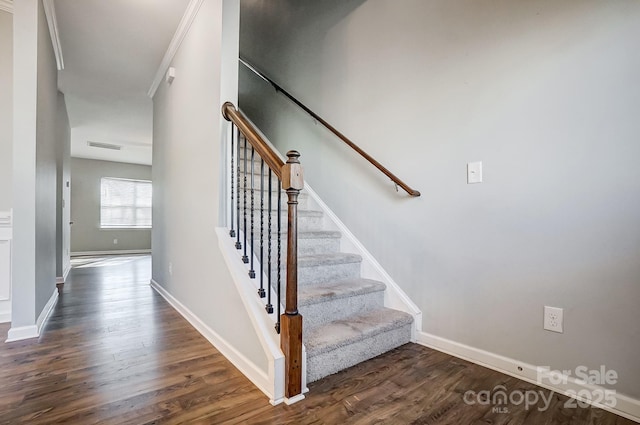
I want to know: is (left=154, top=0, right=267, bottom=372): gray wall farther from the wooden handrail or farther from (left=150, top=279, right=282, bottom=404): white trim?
the wooden handrail

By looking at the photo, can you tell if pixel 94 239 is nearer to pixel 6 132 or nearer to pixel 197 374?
pixel 6 132

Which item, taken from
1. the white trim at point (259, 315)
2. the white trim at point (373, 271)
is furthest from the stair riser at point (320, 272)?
the white trim at point (259, 315)

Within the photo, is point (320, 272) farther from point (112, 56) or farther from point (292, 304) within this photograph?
point (112, 56)

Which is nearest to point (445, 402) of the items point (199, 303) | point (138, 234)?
point (199, 303)

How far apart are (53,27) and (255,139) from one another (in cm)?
243

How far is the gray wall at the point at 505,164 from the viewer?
1362 millimetres

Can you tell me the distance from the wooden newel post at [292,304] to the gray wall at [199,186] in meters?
0.17

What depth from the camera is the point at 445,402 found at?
1.41 m

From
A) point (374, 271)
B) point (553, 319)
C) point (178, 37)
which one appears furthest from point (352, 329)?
point (178, 37)

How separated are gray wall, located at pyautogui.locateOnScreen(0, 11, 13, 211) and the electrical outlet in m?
3.97

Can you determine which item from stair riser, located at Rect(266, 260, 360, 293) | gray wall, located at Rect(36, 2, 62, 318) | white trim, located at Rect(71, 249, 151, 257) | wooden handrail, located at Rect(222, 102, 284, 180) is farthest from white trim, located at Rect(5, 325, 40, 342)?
white trim, located at Rect(71, 249, 151, 257)

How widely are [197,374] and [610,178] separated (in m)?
2.21

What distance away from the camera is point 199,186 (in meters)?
2.29

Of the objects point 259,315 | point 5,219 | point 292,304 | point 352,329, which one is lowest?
point 352,329
